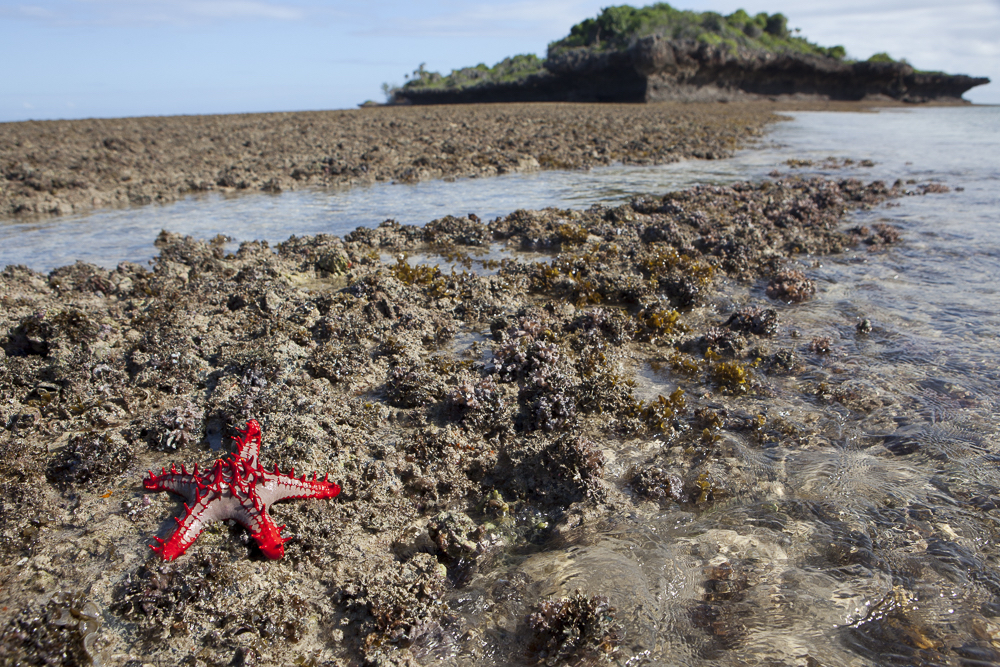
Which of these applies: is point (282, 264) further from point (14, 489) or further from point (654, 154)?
point (654, 154)

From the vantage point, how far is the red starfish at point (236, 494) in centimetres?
404

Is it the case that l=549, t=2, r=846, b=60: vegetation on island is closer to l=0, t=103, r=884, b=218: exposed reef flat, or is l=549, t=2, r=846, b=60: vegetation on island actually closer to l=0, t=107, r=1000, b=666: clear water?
l=0, t=103, r=884, b=218: exposed reef flat

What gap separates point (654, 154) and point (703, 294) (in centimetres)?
1643

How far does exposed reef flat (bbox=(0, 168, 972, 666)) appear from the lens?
142 inches

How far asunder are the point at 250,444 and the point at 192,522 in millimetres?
699

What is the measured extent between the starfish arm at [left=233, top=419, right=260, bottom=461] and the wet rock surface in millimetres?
7728

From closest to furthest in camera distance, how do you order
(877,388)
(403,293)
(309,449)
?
(309,449), (877,388), (403,293)

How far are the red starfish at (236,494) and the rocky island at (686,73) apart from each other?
63135 mm

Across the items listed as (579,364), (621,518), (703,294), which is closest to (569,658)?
(621,518)

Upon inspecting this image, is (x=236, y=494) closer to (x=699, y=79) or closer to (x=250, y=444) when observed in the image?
(x=250, y=444)

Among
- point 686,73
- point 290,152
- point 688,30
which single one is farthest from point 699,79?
point 290,152

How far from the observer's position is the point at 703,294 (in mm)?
8961

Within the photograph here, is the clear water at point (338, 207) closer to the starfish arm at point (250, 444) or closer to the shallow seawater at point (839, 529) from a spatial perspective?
the starfish arm at point (250, 444)

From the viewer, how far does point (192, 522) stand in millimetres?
4051
